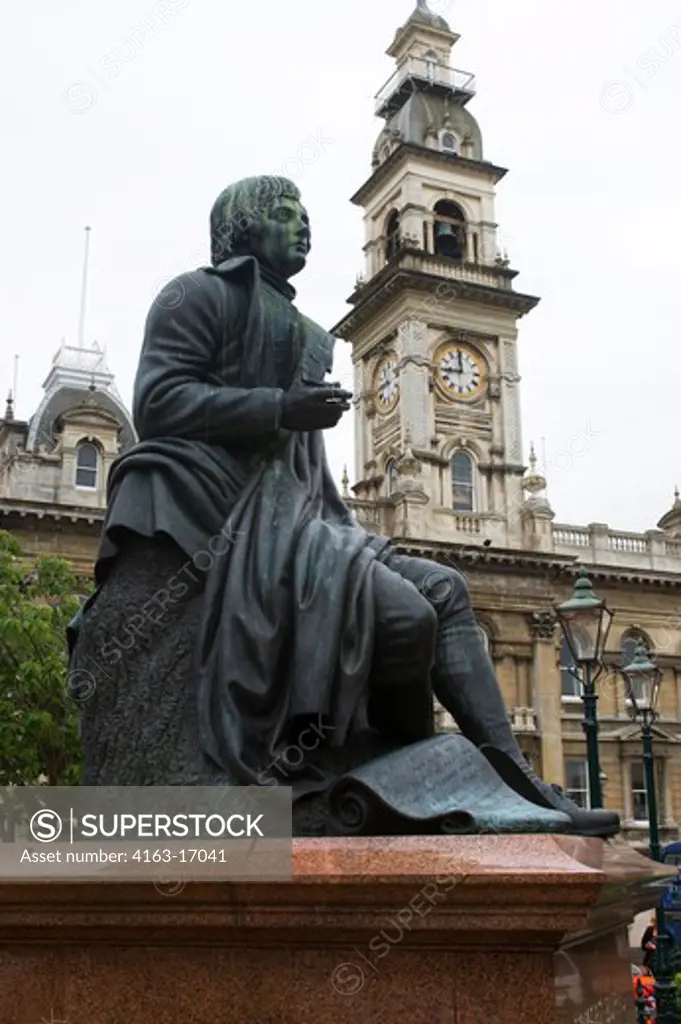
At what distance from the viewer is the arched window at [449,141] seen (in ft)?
142

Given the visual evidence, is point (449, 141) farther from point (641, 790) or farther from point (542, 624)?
point (641, 790)

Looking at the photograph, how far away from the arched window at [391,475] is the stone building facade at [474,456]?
0.25 feet

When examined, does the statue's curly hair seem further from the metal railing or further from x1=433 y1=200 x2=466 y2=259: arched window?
the metal railing

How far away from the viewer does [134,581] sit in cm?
418

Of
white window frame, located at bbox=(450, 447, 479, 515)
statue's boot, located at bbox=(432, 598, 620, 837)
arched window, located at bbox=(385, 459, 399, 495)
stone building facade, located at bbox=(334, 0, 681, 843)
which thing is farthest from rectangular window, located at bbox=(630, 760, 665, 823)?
statue's boot, located at bbox=(432, 598, 620, 837)

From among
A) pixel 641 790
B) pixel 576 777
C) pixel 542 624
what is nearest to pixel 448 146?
pixel 542 624

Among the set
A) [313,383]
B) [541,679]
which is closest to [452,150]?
[541,679]

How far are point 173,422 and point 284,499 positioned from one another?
1.64 feet

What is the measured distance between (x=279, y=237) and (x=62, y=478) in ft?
93.4

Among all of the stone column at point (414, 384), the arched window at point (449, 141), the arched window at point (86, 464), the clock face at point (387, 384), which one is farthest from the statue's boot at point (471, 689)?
the arched window at point (449, 141)

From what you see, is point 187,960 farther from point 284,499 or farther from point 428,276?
point 428,276

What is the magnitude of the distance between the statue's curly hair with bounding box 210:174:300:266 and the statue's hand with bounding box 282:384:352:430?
80 centimetres

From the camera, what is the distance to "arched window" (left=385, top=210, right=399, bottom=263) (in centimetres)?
4238

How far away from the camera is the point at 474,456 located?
3962 cm
